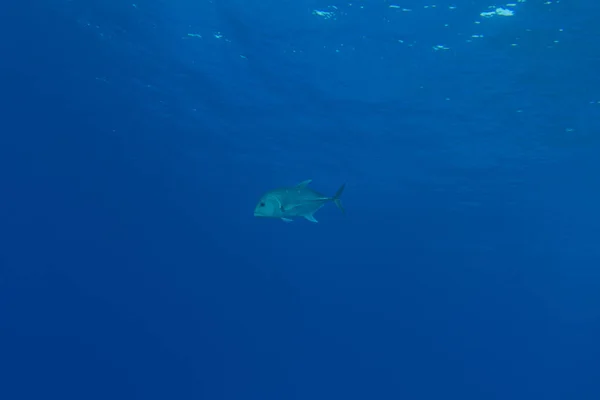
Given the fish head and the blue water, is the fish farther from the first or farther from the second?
the blue water

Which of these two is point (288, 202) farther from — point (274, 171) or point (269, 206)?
point (274, 171)

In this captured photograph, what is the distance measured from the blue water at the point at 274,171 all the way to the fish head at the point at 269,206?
10653 millimetres

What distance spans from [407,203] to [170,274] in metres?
36.0

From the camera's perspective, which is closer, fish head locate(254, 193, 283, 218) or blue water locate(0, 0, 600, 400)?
fish head locate(254, 193, 283, 218)

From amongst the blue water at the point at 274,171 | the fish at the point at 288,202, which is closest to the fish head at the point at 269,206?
the fish at the point at 288,202

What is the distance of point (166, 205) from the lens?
46719mm

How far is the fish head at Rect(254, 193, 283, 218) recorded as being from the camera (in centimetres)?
482

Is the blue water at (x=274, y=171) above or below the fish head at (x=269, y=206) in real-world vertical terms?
below

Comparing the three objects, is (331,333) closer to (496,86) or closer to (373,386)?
(373,386)

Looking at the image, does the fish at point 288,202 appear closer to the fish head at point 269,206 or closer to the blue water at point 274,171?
the fish head at point 269,206

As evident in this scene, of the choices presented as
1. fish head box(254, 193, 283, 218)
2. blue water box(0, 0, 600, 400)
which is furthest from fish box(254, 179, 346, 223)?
blue water box(0, 0, 600, 400)

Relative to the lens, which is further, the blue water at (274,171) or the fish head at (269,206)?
the blue water at (274,171)

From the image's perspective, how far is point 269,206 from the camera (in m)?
4.83

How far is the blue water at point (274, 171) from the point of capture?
1606cm
